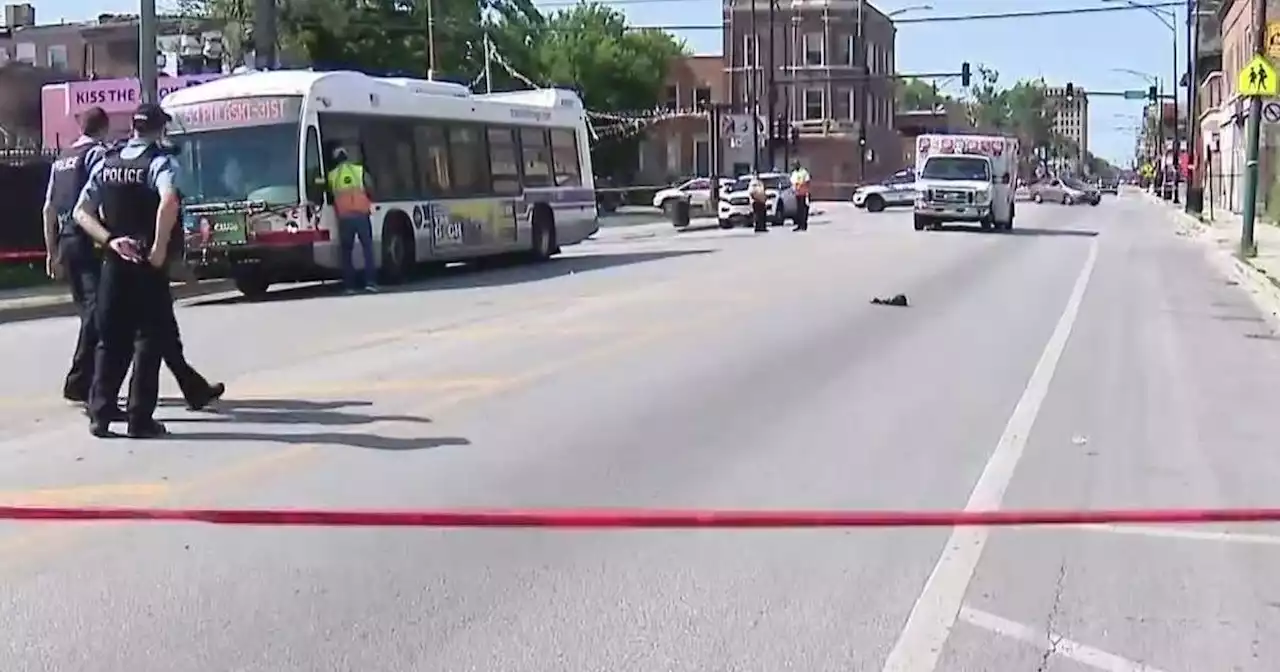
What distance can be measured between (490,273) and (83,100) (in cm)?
1343

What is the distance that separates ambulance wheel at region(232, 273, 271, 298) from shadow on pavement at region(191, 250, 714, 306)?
5.5 inches

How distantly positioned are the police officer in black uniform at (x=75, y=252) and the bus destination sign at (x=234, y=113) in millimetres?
11069

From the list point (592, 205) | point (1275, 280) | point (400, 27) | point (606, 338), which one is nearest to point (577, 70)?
point (400, 27)

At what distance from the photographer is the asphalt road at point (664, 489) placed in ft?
19.8

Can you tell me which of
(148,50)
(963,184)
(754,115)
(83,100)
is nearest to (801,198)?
(963,184)

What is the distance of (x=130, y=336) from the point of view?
32.8 ft

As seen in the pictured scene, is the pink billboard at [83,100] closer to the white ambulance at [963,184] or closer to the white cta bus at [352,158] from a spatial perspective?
the white cta bus at [352,158]

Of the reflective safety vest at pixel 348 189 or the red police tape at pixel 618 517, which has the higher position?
the reflective safety vest at pixel 348 189

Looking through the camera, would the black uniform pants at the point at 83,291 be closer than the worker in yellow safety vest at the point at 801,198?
Yes

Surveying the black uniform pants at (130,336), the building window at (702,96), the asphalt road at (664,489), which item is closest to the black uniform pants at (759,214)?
the asphalt road at (664,489)

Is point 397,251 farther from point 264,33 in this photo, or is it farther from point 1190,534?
point 1190,534

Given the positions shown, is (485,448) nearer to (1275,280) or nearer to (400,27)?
(1275,280)

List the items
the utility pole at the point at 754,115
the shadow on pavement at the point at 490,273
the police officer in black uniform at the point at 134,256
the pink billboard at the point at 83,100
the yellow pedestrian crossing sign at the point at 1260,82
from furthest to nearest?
the utility pole at the point at 754,115 → the pink billboard at the point at 83,100 → the yellow pedestrian crossing sign at the point at 1260,82 → the shadow on pavement at the point at 490,273 → the police officer in black uniform at the point at 134,256

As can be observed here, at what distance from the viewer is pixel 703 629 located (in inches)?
242
